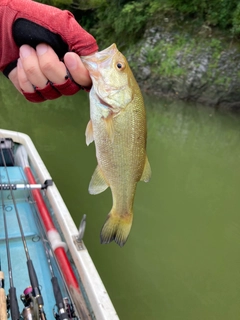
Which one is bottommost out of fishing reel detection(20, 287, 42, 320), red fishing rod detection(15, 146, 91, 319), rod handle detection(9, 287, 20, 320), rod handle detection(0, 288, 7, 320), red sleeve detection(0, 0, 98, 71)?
red fishing rod detection(15, 146, 91, 319)

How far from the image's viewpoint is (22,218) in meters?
3.33

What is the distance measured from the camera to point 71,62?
4.17 feet

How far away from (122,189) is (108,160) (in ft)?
0.57

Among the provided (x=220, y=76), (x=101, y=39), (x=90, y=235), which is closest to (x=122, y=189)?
(x=90, y=235)

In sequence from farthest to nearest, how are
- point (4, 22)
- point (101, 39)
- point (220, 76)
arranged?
point (101, 39)
point (220, 76)
point (4, 22)

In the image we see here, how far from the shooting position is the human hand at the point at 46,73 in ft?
4.19

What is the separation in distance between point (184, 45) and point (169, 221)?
11655 millimetres

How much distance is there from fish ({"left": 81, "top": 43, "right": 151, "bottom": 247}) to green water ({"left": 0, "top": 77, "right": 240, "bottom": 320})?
2.05 meters

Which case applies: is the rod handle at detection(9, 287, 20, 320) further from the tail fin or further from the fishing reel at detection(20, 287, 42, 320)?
the tail fin

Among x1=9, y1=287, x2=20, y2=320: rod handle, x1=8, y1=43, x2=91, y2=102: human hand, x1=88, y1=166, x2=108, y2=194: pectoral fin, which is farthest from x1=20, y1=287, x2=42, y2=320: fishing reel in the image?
x1=8, y1=43, x2=91, y2=102: human hand

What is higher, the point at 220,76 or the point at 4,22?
the point at 4,22

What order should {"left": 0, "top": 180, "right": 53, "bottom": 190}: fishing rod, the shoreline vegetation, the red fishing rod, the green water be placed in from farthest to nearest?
the shoreline vegetation
the green water
{"left": 0, "top": 180, "right": 53, "bottom": 190}: fishing rod
the red fishing rod

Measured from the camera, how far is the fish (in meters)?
1.49

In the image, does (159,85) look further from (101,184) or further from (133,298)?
(101,184)
